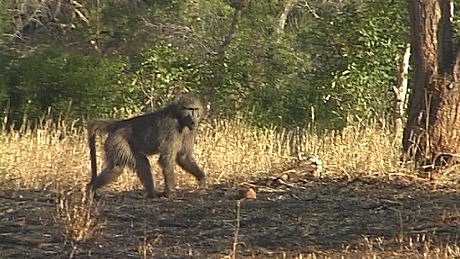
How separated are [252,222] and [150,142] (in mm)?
2644

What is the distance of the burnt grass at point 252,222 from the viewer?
282 inches

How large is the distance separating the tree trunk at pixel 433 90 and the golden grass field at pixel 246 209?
0.26 m

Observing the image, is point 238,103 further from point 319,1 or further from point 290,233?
point 290,233

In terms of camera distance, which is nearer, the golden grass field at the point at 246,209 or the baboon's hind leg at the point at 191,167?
the golden grass field at the point at 246,209

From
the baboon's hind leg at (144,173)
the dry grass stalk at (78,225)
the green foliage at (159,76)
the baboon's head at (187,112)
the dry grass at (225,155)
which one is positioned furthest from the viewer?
the green foliage at (159,76)

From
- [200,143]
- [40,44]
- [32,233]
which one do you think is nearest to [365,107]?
[200,143]

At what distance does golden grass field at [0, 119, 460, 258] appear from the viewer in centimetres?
721

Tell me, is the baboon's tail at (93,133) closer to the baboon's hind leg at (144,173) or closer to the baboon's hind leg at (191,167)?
the baboon's hind leg at (144,173)

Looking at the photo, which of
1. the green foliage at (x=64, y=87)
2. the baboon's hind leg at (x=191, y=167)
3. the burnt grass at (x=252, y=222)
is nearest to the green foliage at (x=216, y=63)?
the green foliage at (x=64, y=87)

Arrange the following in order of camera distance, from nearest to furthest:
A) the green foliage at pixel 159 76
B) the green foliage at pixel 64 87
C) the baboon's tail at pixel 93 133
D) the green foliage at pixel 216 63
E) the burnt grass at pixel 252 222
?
the burnt grass at pixel 252 222
the baboon's tail at pixel 93 133
the green foliage at pixel 216 63
the green foliage at pixel 159 76
the green foliage at pixel 64 87

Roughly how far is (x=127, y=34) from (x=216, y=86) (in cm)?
365

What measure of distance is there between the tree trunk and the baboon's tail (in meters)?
Result: 3.19

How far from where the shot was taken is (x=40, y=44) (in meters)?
24.5

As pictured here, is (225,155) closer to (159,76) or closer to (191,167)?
(191,167)
